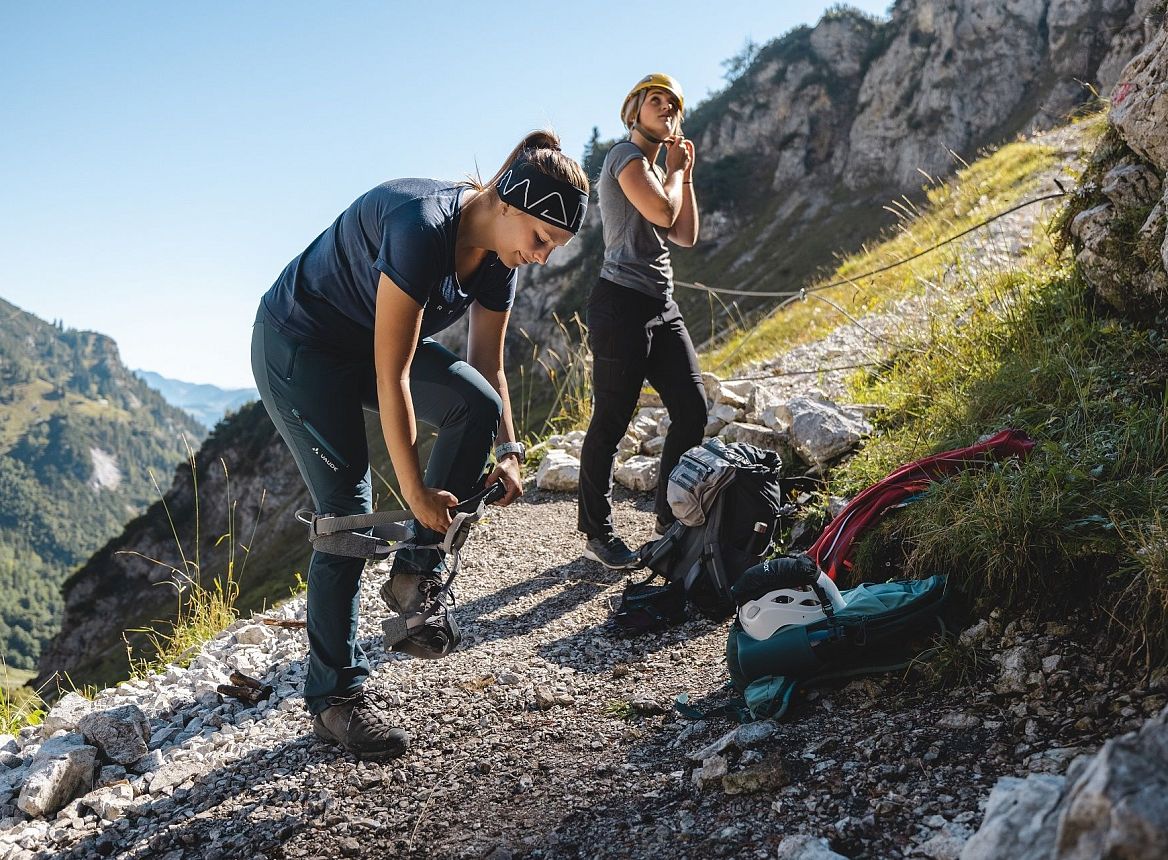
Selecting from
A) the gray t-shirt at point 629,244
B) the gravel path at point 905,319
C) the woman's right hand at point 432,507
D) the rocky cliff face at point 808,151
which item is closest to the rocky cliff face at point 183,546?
the rocky cliff face at point 808,151

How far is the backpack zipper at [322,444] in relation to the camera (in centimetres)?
310

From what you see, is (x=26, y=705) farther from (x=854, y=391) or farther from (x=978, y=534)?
(x=854, y=391)

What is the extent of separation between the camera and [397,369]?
8.90ft

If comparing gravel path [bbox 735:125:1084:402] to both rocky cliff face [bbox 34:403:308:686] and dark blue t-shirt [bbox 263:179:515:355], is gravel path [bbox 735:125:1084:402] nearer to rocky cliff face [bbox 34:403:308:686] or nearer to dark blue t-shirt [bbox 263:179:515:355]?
dark blue t-shirt [bbox 263:179:515:355]

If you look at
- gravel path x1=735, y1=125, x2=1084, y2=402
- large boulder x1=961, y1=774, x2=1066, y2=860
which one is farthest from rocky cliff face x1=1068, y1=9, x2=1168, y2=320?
large boulder x1=961, y1=774, x2=1066, y2=860

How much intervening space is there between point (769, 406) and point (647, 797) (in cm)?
437

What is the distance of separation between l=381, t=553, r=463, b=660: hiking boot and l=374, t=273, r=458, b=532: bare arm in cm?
57

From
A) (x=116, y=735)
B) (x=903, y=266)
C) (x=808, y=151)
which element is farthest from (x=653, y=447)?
(x=808, y=151)

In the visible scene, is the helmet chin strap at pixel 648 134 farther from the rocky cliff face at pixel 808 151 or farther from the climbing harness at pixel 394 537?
the rocky cliff face at pixel 808 151

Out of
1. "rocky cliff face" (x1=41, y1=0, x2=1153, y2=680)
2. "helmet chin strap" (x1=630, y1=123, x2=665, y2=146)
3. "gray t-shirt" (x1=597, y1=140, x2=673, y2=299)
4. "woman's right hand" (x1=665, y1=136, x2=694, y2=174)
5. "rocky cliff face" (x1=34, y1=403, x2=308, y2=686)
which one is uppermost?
"rocky cliff face" (x1=41, y1=0, x2=1153, y2=680)

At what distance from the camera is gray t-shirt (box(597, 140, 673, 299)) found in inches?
185

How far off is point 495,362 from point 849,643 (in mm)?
1909

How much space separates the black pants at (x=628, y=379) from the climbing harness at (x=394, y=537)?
1608mm

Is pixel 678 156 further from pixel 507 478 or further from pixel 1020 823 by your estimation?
pixel 1020 823
